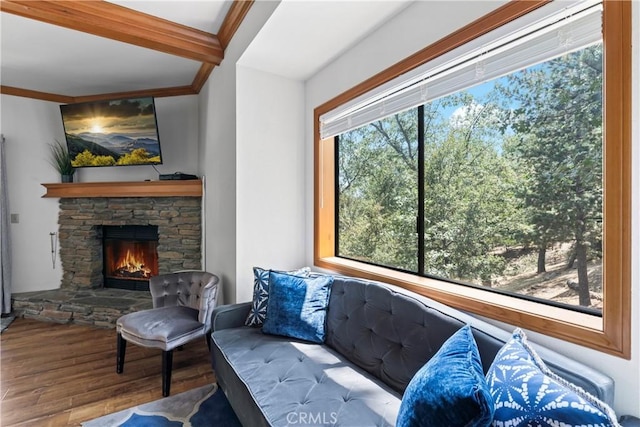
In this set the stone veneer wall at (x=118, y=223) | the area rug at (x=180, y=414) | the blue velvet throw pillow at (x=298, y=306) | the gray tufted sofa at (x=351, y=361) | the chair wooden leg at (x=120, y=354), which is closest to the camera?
the gray tufted sofa at (x=351, y=361)

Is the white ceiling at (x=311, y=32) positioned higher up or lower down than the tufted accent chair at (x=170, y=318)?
higher up

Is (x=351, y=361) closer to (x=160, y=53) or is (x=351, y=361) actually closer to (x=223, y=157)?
(x=223, y=157)

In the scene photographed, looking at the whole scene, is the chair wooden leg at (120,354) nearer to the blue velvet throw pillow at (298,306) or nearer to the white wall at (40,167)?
the blue velvet throw pillow at (298,306)

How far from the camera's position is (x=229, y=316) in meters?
2.12

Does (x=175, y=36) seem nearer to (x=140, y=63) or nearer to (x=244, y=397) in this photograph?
(x=140, y=63)

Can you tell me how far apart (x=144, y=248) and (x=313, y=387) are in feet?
11.1

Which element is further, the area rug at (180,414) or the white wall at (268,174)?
the white wall at (268,174)

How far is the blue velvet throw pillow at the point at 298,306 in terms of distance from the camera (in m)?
1.91

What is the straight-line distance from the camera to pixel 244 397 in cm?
145

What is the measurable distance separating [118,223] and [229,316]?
8.21ft

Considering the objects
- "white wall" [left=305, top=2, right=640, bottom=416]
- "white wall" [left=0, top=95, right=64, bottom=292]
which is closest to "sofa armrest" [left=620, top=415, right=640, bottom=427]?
"white wall" [left=305, top=2, right=640, bottom=416]

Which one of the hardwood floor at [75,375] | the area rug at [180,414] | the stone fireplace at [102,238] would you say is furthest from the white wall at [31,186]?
the area rug at [180,414]

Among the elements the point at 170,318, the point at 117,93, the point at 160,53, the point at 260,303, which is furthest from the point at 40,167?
the point at 260,303

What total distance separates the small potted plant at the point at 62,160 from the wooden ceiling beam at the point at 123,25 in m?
2.14
